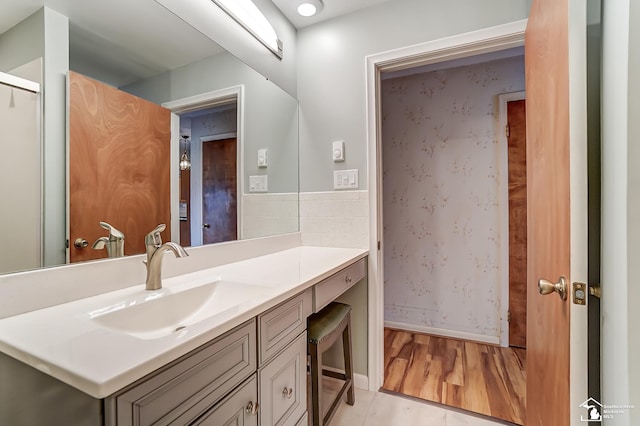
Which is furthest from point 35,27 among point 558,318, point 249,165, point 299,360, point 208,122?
point 558,318

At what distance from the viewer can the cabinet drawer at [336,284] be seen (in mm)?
1228

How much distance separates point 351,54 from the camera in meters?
1.88

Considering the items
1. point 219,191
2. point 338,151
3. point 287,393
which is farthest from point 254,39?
point 287,393

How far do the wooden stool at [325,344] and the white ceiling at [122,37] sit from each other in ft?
4.20

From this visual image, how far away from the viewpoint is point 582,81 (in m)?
0.76

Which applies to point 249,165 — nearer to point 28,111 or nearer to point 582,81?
point 28,111

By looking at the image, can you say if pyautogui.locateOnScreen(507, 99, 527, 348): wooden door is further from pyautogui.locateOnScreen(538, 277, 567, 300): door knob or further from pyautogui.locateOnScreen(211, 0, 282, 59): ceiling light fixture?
pyautogui.locateOnScreen(211, 0, 282, 59): ceiling light fixture

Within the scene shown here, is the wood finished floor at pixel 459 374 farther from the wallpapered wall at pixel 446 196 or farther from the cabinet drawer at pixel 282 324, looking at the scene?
the cabinet drawer at pixel 282 324

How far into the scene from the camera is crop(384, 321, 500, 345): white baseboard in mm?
2421

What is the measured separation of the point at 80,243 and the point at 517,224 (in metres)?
2.75

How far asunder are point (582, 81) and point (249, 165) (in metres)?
1.47

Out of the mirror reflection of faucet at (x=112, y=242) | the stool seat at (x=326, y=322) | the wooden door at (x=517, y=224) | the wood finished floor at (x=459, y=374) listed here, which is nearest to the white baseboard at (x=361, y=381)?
the wood finished floor at (x=459, y=374)

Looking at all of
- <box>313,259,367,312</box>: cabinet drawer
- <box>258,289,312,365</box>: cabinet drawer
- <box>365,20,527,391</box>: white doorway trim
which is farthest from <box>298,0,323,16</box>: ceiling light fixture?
<box>258,289,312,365</box>: cabinet drawer

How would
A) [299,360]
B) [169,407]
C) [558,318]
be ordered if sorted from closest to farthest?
1. [169,407]
2. [558,318]
3. [299,360]
